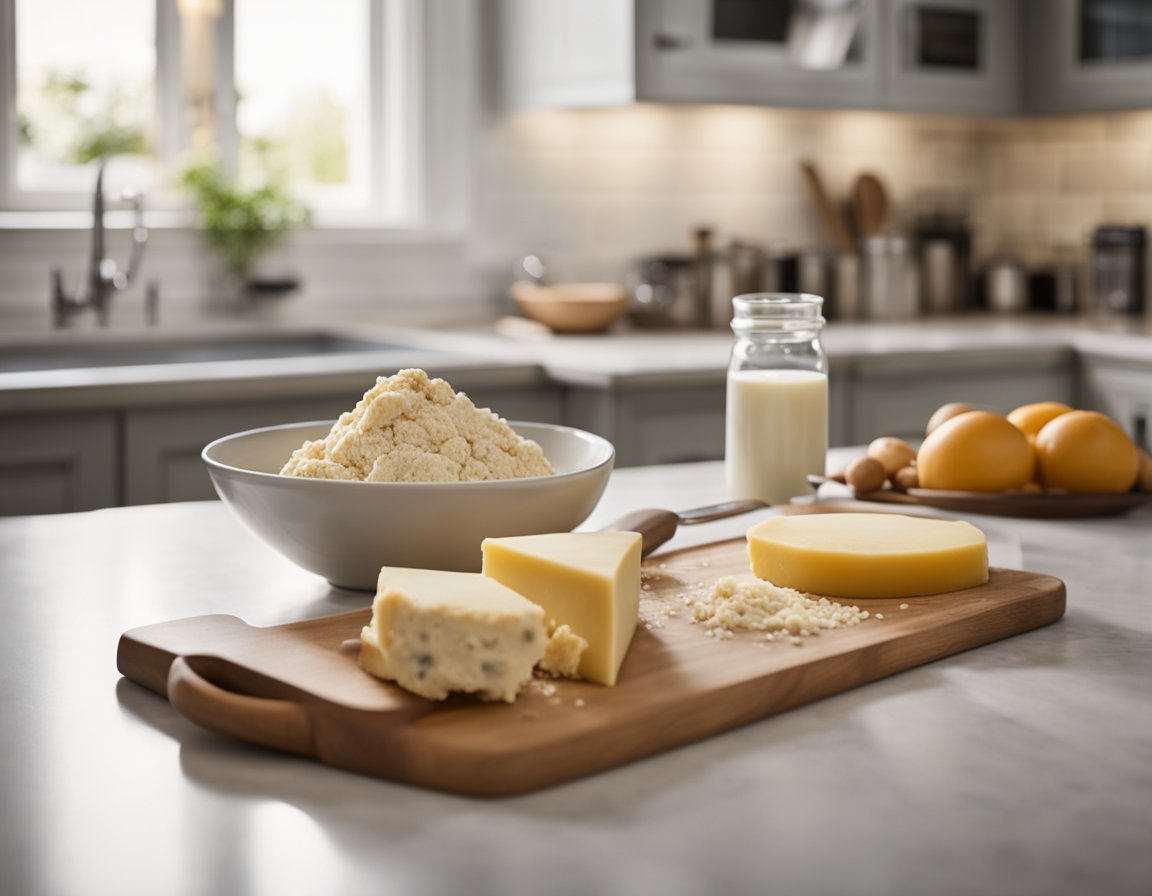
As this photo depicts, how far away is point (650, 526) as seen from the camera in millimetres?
1105

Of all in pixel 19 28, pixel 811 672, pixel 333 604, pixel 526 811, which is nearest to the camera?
pixel 526 811

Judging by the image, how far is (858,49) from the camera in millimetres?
3436

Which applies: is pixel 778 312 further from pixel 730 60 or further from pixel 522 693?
pixel 730 60

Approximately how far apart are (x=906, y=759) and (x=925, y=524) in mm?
337

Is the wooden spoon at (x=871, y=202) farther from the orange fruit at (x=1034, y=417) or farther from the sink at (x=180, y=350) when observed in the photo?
the orange fruit at (x=1034, y=417)

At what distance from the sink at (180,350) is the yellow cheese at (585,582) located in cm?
196

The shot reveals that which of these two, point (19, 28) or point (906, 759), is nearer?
point (906, 759)

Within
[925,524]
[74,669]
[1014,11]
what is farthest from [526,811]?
[1014,11]

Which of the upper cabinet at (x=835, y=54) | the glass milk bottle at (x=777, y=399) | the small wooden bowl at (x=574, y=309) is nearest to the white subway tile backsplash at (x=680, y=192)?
the upper cabinet at (x=835, y=54)

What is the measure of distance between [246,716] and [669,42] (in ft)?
8.66

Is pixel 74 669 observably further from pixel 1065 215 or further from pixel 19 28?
pixel 1065 215

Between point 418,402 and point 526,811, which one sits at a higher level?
point 418,402

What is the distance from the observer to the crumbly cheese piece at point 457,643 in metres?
0.73

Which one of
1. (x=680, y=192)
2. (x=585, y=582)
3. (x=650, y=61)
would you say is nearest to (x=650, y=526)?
(x=585, y=582)
